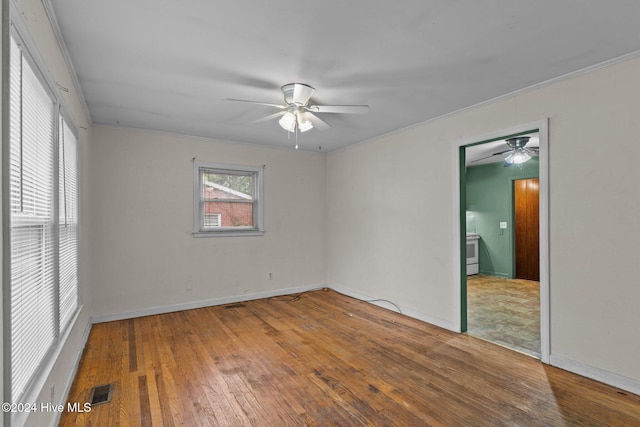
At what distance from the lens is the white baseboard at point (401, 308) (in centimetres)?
382

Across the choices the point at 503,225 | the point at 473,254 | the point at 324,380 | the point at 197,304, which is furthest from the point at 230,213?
the point at 503,225

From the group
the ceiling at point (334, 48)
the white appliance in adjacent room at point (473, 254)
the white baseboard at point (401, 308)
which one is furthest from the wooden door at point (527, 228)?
the ceiling at point (334, 48)

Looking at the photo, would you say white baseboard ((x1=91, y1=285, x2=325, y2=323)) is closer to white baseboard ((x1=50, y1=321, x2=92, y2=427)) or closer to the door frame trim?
white baseboard ((x1=50, y1=321, x2=92, y2=427))

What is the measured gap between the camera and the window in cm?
486

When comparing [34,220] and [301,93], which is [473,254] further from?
[34,220]

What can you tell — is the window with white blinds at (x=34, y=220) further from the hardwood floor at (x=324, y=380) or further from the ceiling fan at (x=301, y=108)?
the ceiling fan at (x=301, y=108)

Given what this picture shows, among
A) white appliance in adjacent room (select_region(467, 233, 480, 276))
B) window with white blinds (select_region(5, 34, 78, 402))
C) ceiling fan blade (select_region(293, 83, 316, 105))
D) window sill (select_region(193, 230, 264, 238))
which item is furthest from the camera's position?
white appliance in adjacent room (select_region(467, 233, 480, 276))

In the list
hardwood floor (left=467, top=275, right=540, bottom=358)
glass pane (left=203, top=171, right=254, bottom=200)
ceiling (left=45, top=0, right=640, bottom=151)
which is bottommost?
hardwood floor (left=467, top=275, right=540, bottom=358)

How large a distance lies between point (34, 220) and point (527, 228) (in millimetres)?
7840

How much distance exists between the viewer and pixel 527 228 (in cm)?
680

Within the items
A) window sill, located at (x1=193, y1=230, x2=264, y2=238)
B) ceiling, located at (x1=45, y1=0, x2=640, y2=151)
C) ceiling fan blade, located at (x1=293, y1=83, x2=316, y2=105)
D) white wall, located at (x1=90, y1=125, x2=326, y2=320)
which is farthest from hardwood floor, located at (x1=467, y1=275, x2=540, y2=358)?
window sill, located at (x1=193, y1=230, x2=264, y2=238)

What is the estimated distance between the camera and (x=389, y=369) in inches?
112

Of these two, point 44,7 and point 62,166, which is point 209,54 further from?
point 62,166

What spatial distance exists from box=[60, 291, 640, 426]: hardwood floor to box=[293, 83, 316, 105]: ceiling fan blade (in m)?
2.46
